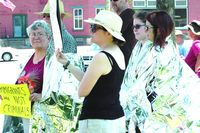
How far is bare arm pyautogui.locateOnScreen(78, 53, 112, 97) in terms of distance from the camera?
379cm

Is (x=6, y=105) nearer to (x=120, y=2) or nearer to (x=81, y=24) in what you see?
(x=120, y=2)

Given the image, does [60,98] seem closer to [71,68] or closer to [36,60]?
[71,68]

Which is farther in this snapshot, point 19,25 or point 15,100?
point 19,25

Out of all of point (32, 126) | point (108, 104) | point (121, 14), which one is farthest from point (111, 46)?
point (121, 14)

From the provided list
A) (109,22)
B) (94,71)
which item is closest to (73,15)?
(109,22)

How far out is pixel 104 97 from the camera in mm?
3920

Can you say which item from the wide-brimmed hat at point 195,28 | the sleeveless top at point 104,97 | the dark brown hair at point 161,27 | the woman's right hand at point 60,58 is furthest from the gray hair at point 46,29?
the wide-brimmed hat at point 195,28

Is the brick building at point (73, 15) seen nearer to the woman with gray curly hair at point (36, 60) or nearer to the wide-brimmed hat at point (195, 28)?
the wide-brimmed hat at point (195, 28)

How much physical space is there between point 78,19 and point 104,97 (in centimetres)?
4114

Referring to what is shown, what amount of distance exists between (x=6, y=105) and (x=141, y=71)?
133cm

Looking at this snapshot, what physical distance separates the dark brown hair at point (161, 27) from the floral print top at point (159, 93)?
7cm

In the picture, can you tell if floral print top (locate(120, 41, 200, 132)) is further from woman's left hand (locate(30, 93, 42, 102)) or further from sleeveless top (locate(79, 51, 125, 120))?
woman's left hand (locate(30, 93, 42, 102))

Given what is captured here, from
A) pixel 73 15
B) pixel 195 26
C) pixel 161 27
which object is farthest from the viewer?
pixel 73 15

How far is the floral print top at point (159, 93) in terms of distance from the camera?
440 centimetres
